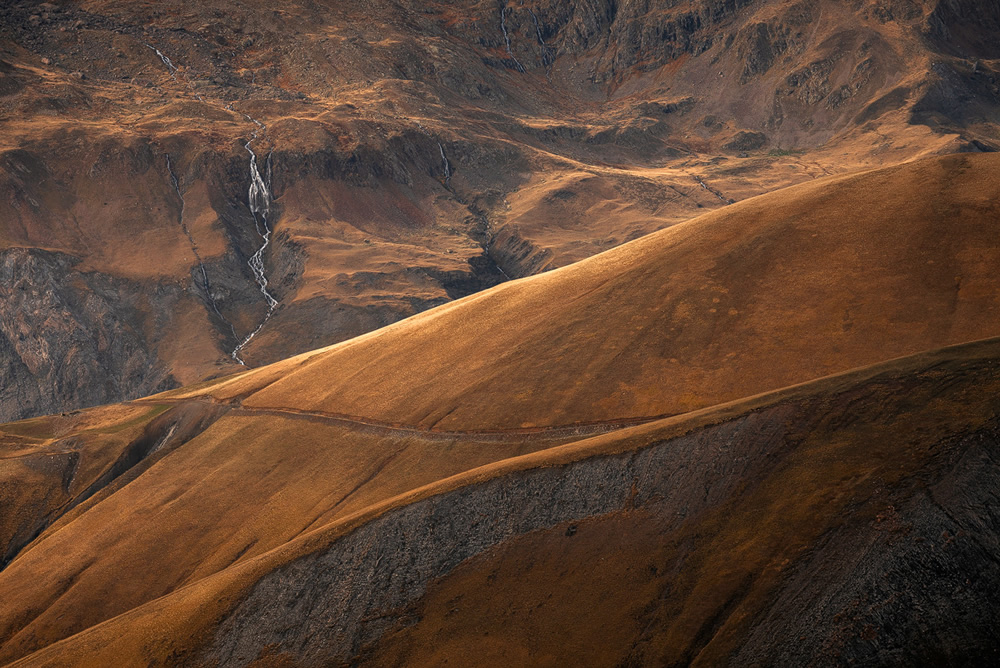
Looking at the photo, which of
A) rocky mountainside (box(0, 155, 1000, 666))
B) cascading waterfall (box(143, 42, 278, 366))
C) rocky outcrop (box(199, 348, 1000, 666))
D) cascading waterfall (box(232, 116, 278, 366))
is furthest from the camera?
cascading waterfall (box(232, 116, 278, 366))

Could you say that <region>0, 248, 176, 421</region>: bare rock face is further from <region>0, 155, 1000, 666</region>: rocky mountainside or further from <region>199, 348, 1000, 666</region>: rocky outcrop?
<region>199, 348, 1000, 666</region>: rocky outcrop

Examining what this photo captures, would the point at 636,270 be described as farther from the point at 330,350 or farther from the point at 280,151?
the point at 280,151

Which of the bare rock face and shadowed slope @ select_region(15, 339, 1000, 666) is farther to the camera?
the bare rock face

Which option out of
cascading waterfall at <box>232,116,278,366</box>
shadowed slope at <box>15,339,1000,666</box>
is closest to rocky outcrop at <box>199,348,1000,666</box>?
shadowed slope at <box>15,339,1000,666</box>

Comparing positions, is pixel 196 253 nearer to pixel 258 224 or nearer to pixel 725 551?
pixel 258 224

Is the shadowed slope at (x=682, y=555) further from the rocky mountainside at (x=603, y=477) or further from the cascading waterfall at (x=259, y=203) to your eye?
the cascading waterfall at (x=259, y=203)

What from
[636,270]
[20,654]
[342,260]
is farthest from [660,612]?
[342,260]
